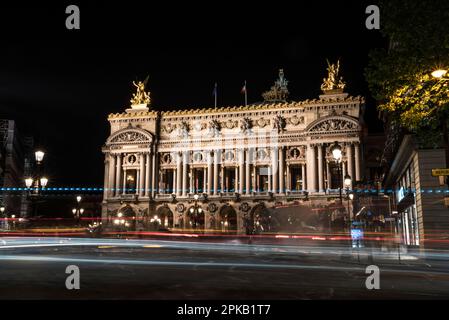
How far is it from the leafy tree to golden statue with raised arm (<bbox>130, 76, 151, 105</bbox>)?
238 feet

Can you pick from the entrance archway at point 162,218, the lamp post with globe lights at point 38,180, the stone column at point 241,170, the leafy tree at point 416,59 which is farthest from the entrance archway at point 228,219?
the leafy tree at point 416,59

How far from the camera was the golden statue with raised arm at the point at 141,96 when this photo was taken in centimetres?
8681

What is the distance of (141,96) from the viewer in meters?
87.2

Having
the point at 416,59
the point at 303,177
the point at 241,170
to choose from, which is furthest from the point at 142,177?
the point at 416,59

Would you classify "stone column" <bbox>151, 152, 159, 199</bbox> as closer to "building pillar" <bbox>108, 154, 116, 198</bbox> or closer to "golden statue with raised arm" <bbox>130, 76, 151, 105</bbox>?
"building pillar" <bbox>108, 154, 116, 198</bbox>

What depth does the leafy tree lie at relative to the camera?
1530cm

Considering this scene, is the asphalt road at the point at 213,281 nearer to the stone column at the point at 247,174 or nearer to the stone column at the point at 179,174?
the stone column at the point at 247,174

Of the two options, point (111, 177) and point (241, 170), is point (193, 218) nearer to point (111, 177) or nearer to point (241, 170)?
point (241, 170)

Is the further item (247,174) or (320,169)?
(247,174)

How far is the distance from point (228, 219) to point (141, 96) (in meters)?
29.0

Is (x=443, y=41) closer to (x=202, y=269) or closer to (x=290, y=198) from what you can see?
(x=202, y=269)

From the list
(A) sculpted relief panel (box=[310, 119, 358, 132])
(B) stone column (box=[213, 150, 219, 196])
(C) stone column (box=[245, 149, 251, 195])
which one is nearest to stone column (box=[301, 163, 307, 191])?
(A) sculpted relief panel (box=[310, 119, 358, 132])

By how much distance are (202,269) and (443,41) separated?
38.7 feet
